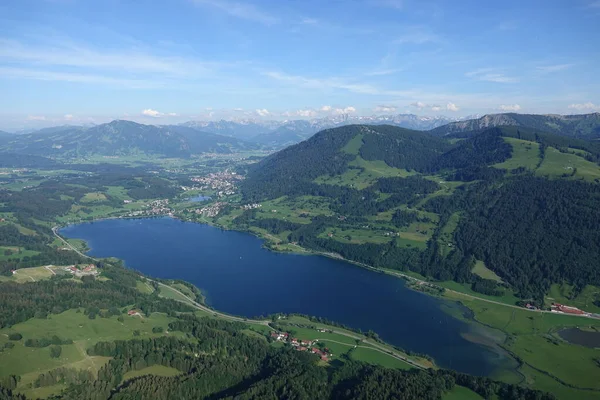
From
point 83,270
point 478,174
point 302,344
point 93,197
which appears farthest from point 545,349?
point 93,197

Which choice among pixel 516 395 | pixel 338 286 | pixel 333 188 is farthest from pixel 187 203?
pixel 516 395

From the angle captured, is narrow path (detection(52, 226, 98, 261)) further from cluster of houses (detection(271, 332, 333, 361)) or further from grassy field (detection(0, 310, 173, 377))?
cluster of houses (detection(271, 332, 333, 361))

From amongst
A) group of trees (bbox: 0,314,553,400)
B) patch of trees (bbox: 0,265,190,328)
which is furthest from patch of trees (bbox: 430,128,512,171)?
patch of trees (bbox: 0,265,190,328)

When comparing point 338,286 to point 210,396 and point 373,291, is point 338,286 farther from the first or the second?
point 210,396

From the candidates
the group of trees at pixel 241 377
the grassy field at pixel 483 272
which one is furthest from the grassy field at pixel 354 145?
the group of trees at pixel 241 377

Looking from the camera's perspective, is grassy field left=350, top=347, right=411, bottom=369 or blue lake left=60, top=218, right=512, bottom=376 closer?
grassy field left=350, top=347, right=411, bottom=369

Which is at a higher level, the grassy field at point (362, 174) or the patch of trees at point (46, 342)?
the grassy field at point (362, 174)

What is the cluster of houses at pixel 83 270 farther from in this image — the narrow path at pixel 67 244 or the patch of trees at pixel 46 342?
the patch of trees at pixel 46 342
